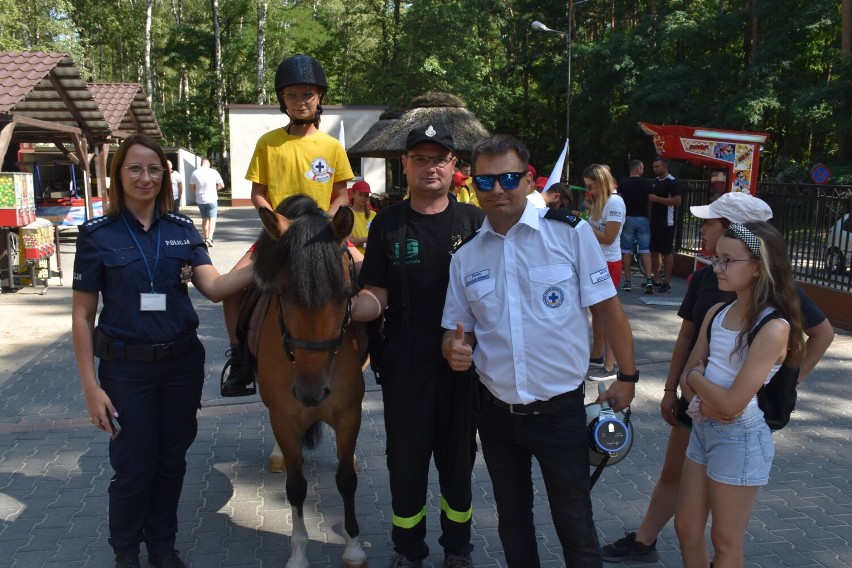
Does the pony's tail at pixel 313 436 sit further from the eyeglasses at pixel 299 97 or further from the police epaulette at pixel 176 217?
the eyeglasses at pixel 299 97

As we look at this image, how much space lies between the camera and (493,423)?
3010mm

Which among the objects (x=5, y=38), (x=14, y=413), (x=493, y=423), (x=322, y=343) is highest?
(x=5, y=38)

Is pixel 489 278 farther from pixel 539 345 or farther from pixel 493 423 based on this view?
pixel 493 423

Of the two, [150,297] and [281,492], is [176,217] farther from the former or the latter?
[281,492]

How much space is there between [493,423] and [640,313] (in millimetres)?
8253

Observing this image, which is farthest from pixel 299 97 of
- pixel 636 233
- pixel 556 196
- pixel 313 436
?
pixel 636 233

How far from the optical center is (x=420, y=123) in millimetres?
20578

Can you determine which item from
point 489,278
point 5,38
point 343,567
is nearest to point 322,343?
point 489,278

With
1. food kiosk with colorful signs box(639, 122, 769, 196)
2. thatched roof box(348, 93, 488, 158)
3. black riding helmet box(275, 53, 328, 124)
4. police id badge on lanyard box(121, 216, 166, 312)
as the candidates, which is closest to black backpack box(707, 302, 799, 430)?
police id badge on lanyard box(121, 216, 166, 312)

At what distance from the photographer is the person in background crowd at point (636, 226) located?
12180 mm

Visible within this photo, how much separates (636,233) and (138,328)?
1010 centimetres

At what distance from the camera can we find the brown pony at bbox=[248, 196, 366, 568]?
316 cm

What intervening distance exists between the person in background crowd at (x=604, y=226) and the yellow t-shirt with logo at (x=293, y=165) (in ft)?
11.8

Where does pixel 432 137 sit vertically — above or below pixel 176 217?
above
